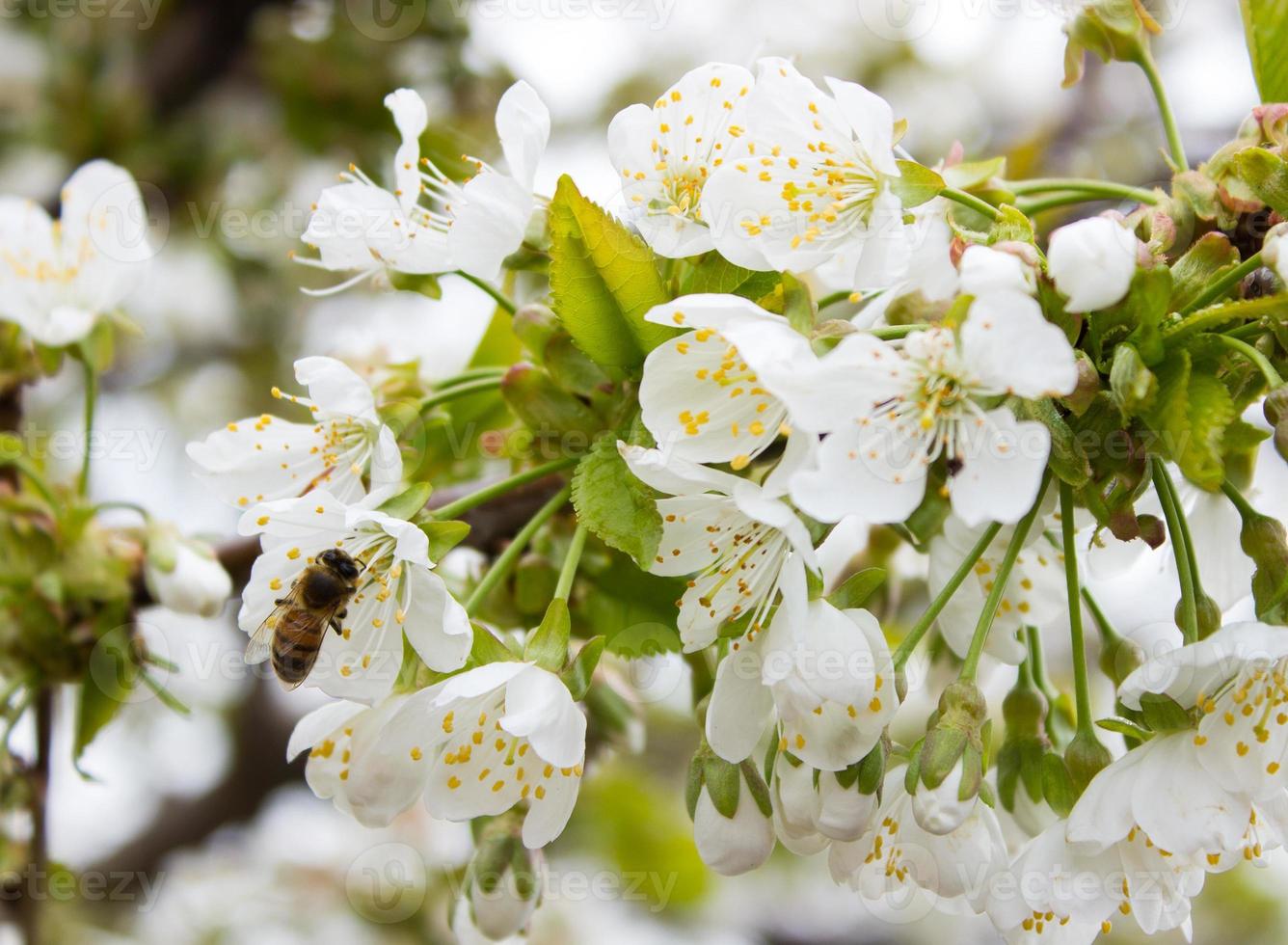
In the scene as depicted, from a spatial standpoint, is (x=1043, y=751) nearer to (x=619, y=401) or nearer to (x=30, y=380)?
(x=619, y=401)

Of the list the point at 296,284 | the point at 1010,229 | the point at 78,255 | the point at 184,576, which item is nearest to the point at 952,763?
the point at 1010,229

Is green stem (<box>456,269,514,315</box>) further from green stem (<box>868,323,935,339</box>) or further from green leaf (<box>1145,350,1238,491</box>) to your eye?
green leaf (<box>1145,350,1238,491</box>)

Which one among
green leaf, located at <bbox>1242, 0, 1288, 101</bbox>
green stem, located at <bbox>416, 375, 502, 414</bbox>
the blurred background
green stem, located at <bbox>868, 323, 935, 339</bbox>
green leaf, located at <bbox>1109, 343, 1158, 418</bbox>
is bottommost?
the blurred background

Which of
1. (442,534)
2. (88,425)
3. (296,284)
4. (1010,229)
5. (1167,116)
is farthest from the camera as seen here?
(296,284)

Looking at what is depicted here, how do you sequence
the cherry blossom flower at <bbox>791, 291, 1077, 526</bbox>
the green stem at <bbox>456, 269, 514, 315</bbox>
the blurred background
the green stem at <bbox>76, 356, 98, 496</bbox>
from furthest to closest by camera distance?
the blurred background
the green stem at <bbox>76, 356, 98, 496</bbox>
the green stem at <bbox>456, 269, 514, 315</bbox>
the cherry blossom flower at <bbox>791, 291, 1077, 526</bbox>

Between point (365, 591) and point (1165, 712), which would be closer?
point (1165, 712)

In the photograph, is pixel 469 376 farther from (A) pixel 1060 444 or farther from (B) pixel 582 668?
(A) pixel 1060 444

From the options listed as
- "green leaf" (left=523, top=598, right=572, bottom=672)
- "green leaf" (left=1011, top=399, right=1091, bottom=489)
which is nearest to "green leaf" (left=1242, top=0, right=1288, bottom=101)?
"green leaf" (left=1011, top=399, right=1091, bottom=489)

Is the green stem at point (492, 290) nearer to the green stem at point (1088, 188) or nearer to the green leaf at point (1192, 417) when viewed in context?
the green stem at point (1088, 188)

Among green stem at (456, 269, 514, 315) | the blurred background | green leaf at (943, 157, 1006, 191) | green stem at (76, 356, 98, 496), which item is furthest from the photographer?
the blurred background
